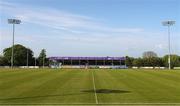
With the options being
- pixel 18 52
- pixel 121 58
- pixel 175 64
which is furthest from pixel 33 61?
pixel 175 64

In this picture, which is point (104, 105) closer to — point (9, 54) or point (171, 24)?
point (171, 24)

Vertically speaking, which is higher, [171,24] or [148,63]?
[171,24]

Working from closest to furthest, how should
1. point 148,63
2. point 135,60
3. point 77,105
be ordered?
point 77,105
point 148,63
point 135,60

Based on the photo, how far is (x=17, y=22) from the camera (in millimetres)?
118250

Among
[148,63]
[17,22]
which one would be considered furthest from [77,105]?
[148,63]

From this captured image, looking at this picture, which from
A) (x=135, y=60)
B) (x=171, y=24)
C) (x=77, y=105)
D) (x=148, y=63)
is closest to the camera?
(x=77, y=105)

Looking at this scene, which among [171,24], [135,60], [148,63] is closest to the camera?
[171,24]

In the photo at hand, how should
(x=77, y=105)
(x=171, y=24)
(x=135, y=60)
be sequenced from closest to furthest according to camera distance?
(x=77, y=105) < (x=171, y=24) < (x=135, y=60)

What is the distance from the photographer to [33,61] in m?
199

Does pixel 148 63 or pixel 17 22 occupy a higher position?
pixel 17 22

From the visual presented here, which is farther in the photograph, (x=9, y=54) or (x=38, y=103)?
(x=9, y=54)

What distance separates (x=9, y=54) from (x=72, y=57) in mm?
35403

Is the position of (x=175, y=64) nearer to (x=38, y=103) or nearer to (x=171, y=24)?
(x=171, y=24)

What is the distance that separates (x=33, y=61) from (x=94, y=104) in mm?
182829
